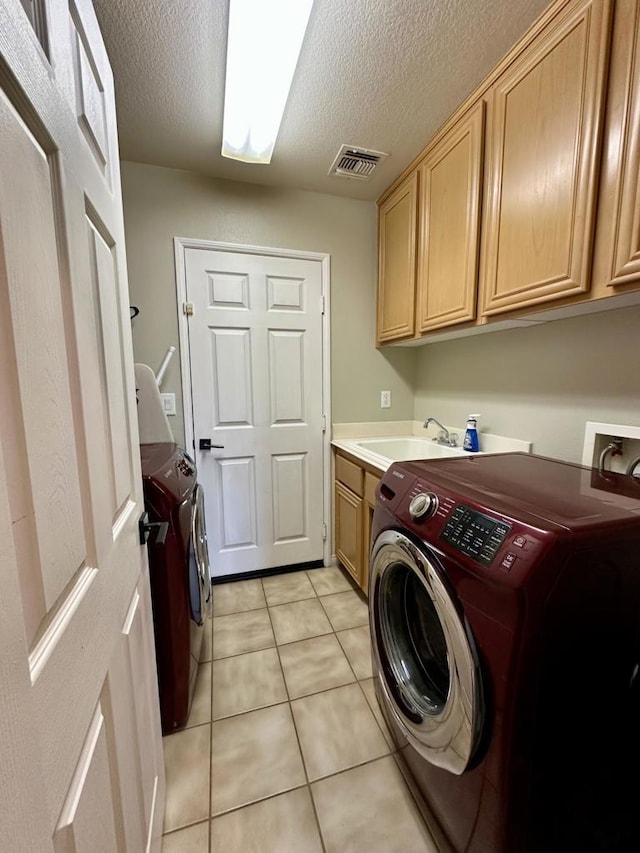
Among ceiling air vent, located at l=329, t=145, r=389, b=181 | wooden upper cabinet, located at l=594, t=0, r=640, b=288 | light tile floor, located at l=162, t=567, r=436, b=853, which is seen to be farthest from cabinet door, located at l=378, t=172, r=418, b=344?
light tile floor, located at l=162, t=567, r=436, b=853

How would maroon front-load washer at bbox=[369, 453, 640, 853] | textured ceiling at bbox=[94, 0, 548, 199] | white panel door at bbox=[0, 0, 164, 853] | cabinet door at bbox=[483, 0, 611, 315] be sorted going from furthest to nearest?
textured ceiling at bbox=[94, 0, 548, 199] < cabinet door at bbox=[483, 0, 611, 315] < maroon front-load washer at bbox=[369, 453, 640, 853] < white panel door at bbox=[0, 0, 164, 853]

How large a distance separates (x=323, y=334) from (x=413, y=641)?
1.78 metres

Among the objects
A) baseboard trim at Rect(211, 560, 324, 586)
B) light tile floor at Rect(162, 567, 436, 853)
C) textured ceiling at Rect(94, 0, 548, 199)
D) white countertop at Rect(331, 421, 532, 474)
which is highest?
textured ceiling at Rect(94, 0, 548, 199)

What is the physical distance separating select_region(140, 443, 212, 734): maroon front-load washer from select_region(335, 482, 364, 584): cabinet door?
0.94 meters

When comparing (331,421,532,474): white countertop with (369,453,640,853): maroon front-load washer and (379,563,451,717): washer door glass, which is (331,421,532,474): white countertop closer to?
(379,563,451,717): washer door glass

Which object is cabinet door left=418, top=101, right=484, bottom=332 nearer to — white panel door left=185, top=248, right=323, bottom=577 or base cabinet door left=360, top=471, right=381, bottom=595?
white panel door left=185, top=248, right=323, bottom=577

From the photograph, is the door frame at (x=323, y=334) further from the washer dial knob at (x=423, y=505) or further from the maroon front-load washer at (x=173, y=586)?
the washer dial knob at (x=423, y=505)

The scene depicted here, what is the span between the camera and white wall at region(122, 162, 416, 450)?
1983 millimetres

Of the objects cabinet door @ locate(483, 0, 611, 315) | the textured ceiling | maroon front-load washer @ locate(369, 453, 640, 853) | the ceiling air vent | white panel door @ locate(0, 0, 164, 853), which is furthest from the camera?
the ceiling air vent

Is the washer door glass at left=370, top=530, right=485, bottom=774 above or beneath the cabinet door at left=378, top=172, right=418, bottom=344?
beneath

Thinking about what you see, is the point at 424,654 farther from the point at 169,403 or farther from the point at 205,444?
the point at 169,403

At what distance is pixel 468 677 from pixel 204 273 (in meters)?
2.19

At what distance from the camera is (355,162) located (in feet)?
6.17

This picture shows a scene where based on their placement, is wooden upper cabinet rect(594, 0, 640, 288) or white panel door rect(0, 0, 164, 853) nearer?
white panel door rect(0, 0, 164, 853)
